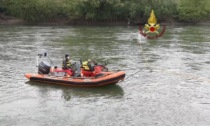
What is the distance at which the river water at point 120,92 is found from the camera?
14172 mm

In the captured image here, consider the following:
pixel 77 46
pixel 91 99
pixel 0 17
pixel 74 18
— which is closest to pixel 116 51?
pixel 77 46

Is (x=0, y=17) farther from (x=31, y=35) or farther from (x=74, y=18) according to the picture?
(x=31, y=35)

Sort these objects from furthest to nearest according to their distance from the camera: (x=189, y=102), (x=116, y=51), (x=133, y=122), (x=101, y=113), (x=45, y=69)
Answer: (x=116, y=51)
(x=45, y=69)
(x=189, y=102)
(x=101, y=113)
(x=133, y=122)

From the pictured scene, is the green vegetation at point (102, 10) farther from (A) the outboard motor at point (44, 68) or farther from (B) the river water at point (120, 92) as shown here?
(A) the outboard motor at point (44, 68)

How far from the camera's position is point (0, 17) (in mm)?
54375

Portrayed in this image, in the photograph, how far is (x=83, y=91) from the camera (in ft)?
57.8

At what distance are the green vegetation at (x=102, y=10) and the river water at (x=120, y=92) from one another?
72.9ft

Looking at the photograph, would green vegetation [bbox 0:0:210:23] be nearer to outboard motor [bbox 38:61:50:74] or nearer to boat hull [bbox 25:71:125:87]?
outboard motor [bbox 38:61:50:74]

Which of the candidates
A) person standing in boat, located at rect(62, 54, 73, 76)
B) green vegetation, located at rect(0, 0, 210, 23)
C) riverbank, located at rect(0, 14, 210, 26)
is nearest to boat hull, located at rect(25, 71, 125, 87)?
person standing in boat, located at rect(62, 54, 73, 76)

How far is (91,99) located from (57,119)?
2.74 meters

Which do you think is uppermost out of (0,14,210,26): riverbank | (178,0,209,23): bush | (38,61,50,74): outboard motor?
(178,0,209,23): bush

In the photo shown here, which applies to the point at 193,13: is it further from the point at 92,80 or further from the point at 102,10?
the point at 92,80

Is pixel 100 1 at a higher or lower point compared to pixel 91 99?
higher

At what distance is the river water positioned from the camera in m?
14.2
